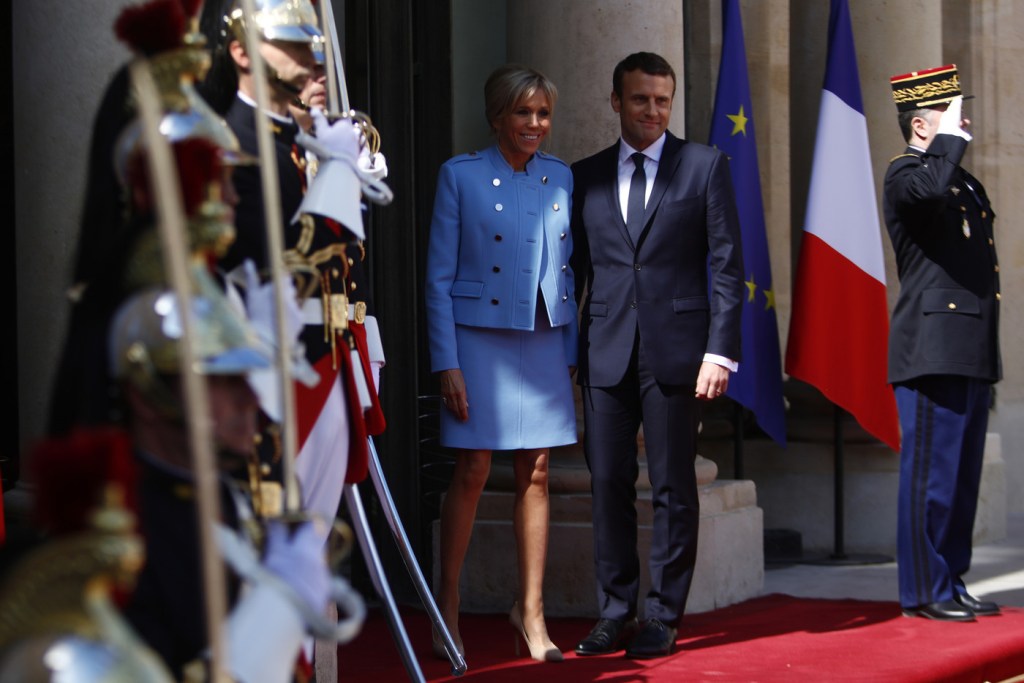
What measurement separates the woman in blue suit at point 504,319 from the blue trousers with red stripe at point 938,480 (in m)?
1.40

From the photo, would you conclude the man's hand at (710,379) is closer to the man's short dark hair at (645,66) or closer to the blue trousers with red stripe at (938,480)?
the man's short dark hair at (645,66)

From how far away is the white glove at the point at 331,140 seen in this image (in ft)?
9.56

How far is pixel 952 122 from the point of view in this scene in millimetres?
5602

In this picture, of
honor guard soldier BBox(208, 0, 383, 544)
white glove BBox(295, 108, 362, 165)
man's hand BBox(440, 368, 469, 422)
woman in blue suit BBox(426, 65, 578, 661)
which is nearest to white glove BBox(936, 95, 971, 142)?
woman in blue suit BBox(426, 65, 578, 661)

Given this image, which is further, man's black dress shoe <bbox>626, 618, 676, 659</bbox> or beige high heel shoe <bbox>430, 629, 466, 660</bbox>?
man's black dress shoe <bbox>626, 618, 676, 659</bbox>

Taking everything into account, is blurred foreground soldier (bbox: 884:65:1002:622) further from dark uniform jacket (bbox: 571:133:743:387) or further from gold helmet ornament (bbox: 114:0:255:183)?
gold helmet ornament (bbox: 114:0:255:183)

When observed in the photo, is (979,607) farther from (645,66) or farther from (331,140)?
(331,140)

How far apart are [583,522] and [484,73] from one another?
1991mm

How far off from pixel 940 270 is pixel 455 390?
1.88m

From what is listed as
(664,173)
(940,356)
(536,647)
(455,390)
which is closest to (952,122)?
(940,356)

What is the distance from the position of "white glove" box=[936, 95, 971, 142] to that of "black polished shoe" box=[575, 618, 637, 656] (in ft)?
6.77

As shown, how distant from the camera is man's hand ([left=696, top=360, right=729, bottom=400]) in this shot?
16.1 feet

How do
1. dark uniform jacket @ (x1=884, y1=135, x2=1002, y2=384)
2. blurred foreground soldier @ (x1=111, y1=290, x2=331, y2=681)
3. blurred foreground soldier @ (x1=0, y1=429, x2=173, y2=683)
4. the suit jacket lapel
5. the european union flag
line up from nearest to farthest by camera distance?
blurred foreground soldier @ (x1=0, y1=429, x2=173, y2=683) < blurred foreground soldier @ (x1=111, y1=290, x2=331, y2=681) < the suit jacket lapel < dark uniform jacket @ (x1=884, y1=135, x2=1002, y2=384) < the european union flag

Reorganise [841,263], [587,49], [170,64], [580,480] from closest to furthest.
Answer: [170,64]
[580,480]
[587,49]
[841,263]
